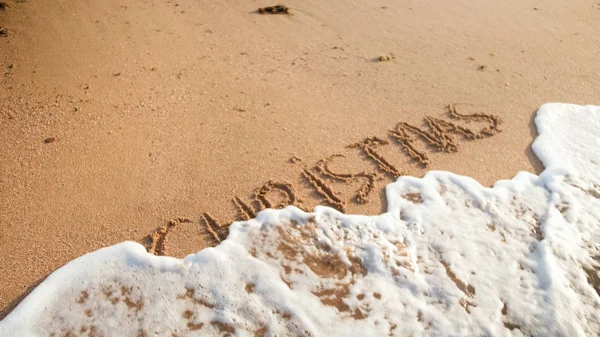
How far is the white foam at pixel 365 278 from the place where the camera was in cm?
208

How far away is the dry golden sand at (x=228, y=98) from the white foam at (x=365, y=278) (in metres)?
0.15

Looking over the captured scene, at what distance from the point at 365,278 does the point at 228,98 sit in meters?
1.64

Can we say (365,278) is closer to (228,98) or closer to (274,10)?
(228,98)

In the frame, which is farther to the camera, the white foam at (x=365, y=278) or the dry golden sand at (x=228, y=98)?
the dry golden sand at (x=228, y=98)

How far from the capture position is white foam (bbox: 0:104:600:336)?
2.08 m

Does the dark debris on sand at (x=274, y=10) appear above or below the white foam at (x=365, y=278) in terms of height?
above

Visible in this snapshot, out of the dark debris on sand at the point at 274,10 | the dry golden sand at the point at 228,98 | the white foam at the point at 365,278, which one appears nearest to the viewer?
the white foam at the point at 365,278

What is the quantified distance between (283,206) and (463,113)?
1.59 m

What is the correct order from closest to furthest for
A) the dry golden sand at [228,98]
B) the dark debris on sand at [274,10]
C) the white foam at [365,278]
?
the white foam at [365,278] → the dry golden sand at [228,98] → the dark debris on sand at [274,10]

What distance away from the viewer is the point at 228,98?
3.27 metres

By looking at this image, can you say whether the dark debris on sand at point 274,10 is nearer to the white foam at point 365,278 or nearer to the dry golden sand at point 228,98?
the dry golden sand at point 228,98

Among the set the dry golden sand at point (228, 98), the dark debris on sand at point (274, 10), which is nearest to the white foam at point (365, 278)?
the dry golden sand at point (228, 98)

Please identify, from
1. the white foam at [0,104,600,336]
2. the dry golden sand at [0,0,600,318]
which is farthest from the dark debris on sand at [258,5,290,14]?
the white foam at [0,104,600,336]

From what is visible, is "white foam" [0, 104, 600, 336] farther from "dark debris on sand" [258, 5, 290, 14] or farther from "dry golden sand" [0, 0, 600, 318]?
"dark debris on sand" [258, 5, 290, 14]
